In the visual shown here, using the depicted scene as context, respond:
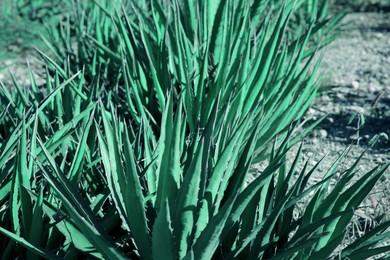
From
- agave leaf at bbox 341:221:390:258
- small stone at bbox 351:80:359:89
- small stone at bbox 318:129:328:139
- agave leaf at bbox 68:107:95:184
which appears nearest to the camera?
agave leaf at bbox 341:221:390:258

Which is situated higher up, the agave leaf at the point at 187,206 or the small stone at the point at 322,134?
the agave leaf at the point at 187,206

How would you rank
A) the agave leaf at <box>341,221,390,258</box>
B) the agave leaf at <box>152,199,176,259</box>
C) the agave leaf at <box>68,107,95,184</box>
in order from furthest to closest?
1. the agave leaf at <box>68,107,95,184</box>
2. the agave leaf at <box>341,221,390,258</box>
3. the agave leaf at <box>152,199,176,259</box>

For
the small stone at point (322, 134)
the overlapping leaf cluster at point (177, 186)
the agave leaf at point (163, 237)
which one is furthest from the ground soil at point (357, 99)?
the agave leaf at point (163, 237)

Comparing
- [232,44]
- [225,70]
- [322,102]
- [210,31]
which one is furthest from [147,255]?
[322,102]

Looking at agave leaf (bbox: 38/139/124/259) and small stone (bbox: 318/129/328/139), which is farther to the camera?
small stone (bbox: 318/129/328/139)

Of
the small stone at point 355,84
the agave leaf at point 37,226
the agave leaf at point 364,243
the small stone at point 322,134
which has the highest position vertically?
the agave leaf at point 37,226

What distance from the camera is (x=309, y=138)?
8.48ft

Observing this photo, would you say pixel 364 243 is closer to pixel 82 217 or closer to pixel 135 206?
pixel 135 206

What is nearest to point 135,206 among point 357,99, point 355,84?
point 357,99

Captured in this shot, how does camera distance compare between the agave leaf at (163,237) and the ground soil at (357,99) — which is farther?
the ground soil at (357,99)

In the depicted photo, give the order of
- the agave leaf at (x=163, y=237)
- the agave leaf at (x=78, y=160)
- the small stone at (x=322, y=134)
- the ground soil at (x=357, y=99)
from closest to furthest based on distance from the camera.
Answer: the agave leaf at (x=163, y=237), the agave leaf at (x=78, y=160), the ground soil at (x=357, y=99), the small stone at (x=322, y=134)

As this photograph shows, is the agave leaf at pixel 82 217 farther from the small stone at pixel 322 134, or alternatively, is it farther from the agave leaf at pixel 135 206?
the small stone at pixel 322 134

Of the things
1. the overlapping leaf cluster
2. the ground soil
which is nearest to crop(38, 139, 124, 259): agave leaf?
the overlapping leaf cluster

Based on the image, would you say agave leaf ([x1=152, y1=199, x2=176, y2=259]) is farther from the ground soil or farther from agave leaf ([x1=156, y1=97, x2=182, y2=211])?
the ground soil
